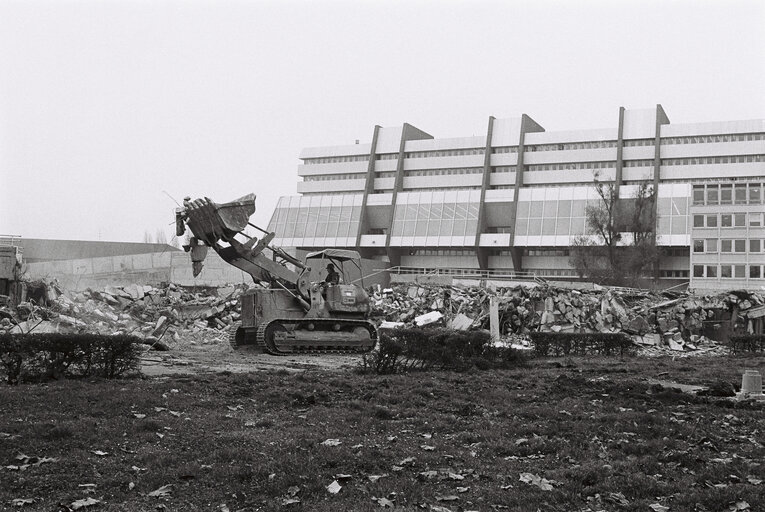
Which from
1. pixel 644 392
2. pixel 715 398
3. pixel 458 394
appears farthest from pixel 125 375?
pixel 715 398

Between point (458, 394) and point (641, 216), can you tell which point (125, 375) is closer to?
point (458, 394)

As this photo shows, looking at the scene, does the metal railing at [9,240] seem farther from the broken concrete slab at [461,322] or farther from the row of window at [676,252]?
the row of window at [676,252]

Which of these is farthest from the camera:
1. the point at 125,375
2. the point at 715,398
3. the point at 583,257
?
the point at 583,257

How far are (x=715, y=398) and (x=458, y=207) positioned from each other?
68.7 meters

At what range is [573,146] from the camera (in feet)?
270

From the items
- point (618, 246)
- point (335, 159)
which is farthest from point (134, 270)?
point (335, 159)

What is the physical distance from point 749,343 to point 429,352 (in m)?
16.4

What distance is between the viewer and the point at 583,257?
6184 cm

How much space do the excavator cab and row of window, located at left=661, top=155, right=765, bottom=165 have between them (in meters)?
61.5

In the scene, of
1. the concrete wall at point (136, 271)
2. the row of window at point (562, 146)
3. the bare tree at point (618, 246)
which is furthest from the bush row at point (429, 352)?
the row of window at point (562, 146)

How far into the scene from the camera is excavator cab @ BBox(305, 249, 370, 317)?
2500 centimetres

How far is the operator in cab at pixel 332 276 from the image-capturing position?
25.8m

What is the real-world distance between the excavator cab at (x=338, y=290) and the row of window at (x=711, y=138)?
2442 inches

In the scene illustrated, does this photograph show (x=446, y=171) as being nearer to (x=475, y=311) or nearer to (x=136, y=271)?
(x=136, y=271)
